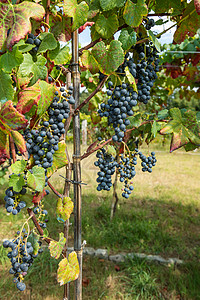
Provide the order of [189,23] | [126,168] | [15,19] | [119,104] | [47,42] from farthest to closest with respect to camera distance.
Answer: [126,168]
[189,23]
[119,104]
[47,42]
[15,19]

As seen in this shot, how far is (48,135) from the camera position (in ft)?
2.99

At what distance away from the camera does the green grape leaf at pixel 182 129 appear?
1.30 m

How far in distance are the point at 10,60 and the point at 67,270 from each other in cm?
88

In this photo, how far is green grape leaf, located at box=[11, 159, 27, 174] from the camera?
2.78 ft

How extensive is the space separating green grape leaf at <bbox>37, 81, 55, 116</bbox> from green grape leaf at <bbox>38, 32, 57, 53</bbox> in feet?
0.41

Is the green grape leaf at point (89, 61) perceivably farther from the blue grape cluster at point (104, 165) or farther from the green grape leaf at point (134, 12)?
the blue grape cluster at point (104, 165)

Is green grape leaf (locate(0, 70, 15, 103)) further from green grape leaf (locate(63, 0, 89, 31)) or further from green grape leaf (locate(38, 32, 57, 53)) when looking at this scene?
green grape leaf (locate(63, 0, 89, 31))

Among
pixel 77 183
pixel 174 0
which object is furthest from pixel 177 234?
pixel 174 0

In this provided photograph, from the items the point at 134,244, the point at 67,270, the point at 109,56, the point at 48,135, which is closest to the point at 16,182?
the point at 48,135

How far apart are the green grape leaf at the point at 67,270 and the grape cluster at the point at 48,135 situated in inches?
18.0

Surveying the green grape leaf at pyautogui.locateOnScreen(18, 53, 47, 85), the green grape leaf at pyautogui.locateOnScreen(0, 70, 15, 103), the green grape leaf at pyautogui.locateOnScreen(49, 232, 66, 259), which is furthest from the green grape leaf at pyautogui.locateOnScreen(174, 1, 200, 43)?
the green grape leaf at pyautogui.locateOnScreen(49, 232, 66, 259)

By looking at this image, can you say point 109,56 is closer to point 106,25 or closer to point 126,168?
point 106,25

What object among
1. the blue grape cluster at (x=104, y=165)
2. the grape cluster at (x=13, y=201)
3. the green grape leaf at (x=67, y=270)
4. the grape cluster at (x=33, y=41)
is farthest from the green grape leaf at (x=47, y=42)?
the green grape leaf at (x=67, y=270)

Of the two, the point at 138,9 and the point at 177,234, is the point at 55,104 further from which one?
the point at 177,234
